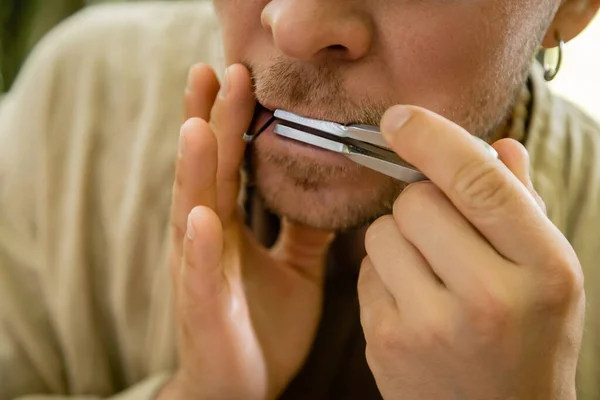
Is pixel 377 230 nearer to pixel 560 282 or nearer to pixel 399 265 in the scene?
pixel 399 265

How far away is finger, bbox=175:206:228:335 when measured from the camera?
494 mm

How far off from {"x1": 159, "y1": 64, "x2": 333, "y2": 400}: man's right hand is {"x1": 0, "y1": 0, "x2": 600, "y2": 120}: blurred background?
2.13ft

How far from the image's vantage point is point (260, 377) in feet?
2.02

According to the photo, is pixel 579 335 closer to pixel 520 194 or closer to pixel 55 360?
pixel 520 194

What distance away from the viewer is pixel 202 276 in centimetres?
54

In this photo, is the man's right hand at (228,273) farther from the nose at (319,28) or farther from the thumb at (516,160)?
the thumb at (516,160)

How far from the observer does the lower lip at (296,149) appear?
0.55 meters

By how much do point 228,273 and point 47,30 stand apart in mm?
779

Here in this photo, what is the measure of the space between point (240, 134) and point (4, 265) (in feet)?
1.30

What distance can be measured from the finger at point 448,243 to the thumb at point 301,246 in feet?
0.82

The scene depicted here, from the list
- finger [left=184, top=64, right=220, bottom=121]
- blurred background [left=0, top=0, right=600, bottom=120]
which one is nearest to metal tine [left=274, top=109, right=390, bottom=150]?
finger [left=184, top=64, right=220, bottom=121]

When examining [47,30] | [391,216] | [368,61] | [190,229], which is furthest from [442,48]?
[47,30]

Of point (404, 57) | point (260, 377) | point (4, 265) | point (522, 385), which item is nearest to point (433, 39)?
point (404, 57)

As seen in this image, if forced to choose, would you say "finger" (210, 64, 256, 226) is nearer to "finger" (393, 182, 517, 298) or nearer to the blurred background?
"finger" (393, 182, 517, 298)
